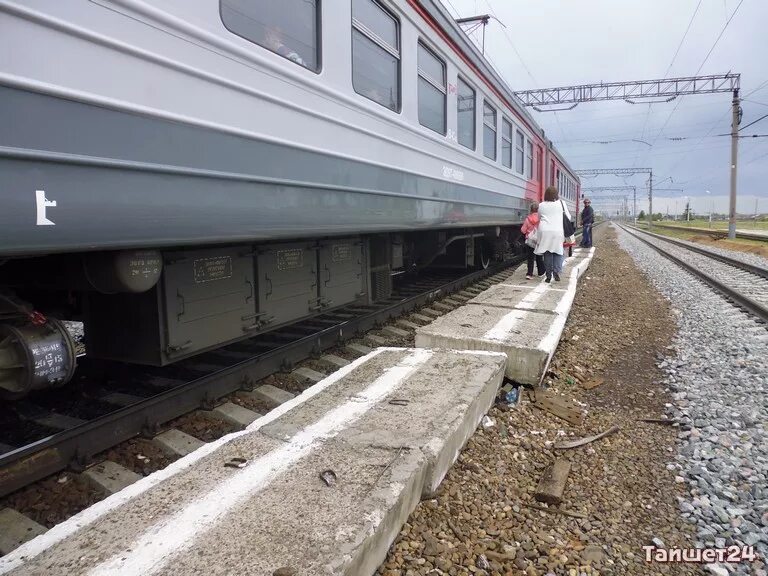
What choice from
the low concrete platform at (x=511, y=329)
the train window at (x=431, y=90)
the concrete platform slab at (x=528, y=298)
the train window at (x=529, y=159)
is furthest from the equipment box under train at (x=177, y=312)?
the train window at (x=529, y=159)

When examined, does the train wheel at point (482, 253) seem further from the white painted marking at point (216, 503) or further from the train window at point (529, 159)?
the white painted marking at point (216, 503)

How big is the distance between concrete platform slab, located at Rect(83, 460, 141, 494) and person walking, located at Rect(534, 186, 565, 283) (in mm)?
6167

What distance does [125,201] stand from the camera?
1988 mm

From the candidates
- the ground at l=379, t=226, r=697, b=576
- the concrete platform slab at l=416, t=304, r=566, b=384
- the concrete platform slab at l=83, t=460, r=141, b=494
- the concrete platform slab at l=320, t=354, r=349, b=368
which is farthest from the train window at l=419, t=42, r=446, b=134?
the concrete platform slab at l=83, t=460, r=141, b=494

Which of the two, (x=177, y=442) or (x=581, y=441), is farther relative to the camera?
(x=581, y=441)

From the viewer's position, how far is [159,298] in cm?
294

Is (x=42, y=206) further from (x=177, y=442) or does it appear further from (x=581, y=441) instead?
(x=581, y=441)

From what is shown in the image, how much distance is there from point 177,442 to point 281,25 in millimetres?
2319

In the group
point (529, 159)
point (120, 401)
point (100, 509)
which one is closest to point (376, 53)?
point (120, 401)

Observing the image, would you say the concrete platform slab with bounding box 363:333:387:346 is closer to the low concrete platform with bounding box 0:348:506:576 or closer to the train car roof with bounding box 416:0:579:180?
the low concrete platform with bounding box 0:348:506:576

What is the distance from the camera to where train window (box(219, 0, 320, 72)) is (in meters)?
2.70

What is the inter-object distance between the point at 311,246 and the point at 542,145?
9.28 meters

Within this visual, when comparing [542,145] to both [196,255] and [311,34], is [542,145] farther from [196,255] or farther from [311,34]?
[196,255]

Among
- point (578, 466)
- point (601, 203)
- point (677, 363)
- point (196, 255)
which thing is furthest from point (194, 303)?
point (601, 203)
